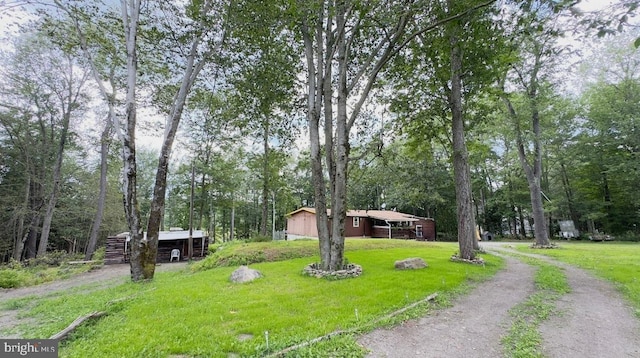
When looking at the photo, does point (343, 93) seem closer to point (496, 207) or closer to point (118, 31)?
point (118, 31)

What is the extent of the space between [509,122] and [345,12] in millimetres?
12743

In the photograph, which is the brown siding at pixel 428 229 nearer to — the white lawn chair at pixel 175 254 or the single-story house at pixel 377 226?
the single-story house at pixel 377 226

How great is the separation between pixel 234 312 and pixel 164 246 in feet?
56.7

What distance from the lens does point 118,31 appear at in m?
9.72

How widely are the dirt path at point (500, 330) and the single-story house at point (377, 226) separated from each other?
20.1m

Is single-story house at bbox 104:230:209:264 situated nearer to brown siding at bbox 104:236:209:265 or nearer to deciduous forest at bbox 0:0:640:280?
brown siding at bbox 104:236:209:265

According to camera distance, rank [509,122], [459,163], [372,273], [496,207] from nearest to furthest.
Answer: [372,273], [459,163], [509,122], [496,207]

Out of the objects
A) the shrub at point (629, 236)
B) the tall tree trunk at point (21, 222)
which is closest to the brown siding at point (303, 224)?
the tall tree trunk at point (21, 222)

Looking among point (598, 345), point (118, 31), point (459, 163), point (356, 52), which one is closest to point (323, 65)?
point (356, 52)

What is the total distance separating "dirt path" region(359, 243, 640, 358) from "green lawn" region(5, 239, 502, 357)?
0.51 meters

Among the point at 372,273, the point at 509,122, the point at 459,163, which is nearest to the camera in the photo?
the point at 372,273

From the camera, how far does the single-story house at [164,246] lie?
17.0 meters

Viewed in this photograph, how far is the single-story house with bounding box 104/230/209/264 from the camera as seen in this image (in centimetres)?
1700

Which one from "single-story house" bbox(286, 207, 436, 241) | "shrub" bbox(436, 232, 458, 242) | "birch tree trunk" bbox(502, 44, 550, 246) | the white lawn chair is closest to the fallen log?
the white lawn chair
